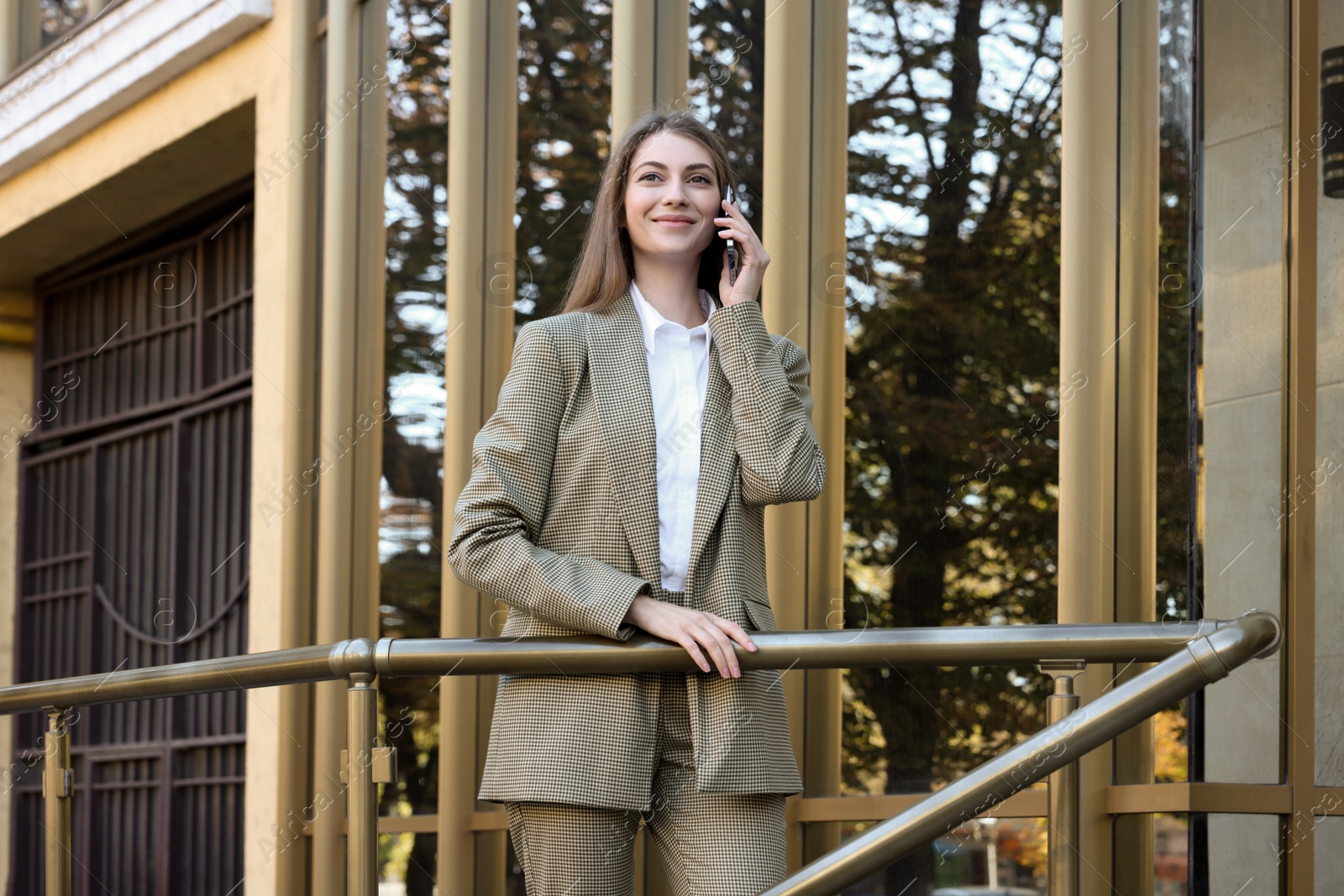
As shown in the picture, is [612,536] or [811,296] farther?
[811,296]

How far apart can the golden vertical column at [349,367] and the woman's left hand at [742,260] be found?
11.5 ft

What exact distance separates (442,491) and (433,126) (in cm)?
133

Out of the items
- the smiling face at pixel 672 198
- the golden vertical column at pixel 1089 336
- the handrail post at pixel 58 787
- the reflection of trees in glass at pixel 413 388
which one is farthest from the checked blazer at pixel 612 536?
the reflection of trees in glass at pixel 413 388

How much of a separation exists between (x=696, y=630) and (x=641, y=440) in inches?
13.6

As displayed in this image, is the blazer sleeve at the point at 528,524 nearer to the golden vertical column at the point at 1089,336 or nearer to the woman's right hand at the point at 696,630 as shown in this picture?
the woman's right hand at the point at 696,630

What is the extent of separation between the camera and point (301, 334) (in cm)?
646

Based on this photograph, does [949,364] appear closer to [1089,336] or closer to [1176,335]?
[1089,336]

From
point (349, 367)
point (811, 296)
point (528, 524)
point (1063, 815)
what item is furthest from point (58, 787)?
point (349, 367)

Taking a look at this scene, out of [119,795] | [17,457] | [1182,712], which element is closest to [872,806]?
[1182,712]

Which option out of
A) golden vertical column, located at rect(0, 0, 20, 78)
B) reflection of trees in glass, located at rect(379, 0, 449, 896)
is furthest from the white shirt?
golden vertical column, located at rect(0, 0, 20, 78)

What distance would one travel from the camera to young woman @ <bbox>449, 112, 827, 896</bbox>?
2527 mm

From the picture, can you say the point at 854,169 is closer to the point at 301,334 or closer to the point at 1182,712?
→ the point at 1182,712

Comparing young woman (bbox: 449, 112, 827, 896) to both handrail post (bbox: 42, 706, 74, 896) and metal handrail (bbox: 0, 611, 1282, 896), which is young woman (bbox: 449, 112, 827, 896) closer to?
metal handrail (bbox: 0, 611, 1282, 896)

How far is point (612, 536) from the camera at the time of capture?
2.65 metres
